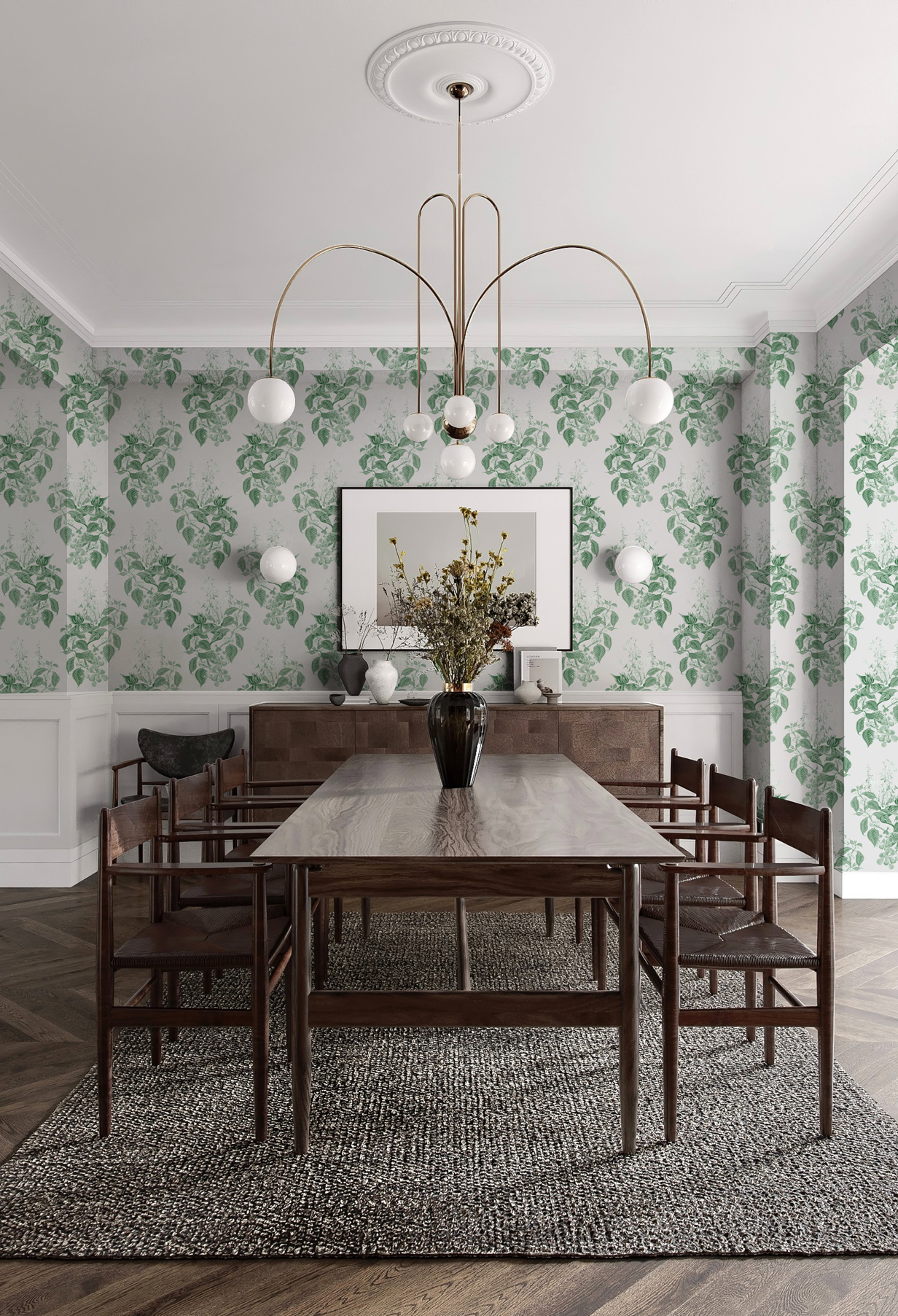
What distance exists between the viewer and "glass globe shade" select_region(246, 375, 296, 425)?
2711 millimetres

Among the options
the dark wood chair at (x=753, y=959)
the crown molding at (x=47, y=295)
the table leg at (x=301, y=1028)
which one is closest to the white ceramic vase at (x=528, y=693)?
the dark wood chair at (x=753, y=959)

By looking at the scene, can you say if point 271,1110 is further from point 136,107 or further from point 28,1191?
point 136,107

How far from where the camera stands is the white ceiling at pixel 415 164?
2652mm

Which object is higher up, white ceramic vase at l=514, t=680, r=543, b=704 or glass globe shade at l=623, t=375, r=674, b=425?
glass globe shade at l=623, t=375, r=674, b=425

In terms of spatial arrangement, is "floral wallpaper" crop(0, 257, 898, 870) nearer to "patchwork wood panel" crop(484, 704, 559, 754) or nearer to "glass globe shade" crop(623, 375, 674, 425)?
"patchwork wood panel" crop(484, 704, 559, 754)

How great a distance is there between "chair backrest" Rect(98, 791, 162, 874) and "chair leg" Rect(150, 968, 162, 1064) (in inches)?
15.3

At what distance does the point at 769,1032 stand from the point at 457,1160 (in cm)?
107

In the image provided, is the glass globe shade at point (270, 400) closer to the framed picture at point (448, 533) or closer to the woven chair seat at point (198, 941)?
the woven chair seat at point (198, 941)

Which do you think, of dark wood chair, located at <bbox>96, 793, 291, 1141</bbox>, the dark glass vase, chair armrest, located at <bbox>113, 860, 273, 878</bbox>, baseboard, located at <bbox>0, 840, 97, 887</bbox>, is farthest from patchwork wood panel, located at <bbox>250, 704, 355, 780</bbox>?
chair armrest, located at <bbox>113, 860, 273, 878</bbox>

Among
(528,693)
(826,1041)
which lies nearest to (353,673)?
(528,693)

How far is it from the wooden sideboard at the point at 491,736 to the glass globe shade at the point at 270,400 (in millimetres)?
2383

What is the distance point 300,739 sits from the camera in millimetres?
4898

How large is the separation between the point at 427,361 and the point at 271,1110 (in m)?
4.09

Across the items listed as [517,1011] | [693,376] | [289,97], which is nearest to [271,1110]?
[517,1011]
